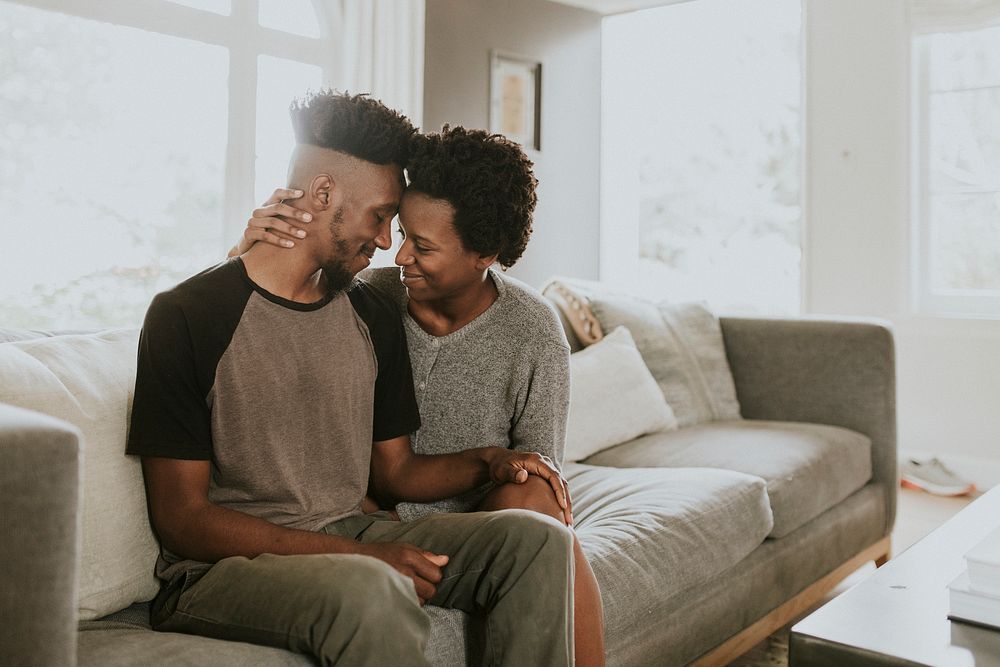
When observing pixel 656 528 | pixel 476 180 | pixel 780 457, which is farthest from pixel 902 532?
pixel 476 180

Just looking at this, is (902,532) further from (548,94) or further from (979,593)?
(548,94)

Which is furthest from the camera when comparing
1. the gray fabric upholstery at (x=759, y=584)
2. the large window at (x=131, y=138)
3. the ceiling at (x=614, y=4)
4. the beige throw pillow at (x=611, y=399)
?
the ceiling at (x=614, y=4)

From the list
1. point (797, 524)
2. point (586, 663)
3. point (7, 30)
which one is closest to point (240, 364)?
point (586, 663)

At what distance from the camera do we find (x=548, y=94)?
477 centimetres

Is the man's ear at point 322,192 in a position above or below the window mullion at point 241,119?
below

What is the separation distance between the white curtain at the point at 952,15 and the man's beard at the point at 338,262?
3.63 meters

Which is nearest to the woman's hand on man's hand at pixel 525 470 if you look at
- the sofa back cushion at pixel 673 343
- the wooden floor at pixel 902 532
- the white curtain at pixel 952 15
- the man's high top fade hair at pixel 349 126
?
the man's high top fade hair at pixel 349 126

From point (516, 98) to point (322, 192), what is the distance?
3171 millimetres

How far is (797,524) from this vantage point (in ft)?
7.60

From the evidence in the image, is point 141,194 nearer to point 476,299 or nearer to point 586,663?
point 476,299

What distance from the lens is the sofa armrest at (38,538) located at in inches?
35.5

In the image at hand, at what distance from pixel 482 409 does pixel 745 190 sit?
4516mm

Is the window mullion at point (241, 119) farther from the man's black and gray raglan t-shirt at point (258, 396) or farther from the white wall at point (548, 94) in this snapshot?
the man's black and gray raglan t-shirt at point (258, 396)

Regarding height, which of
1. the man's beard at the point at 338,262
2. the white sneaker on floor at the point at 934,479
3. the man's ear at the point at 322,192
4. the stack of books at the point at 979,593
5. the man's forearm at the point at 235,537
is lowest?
the white sneaker on floor at the point at 934,479
